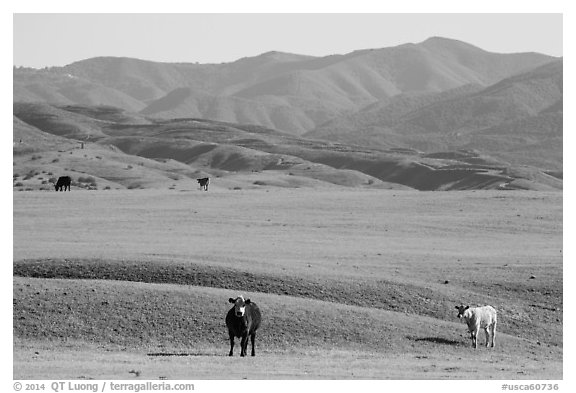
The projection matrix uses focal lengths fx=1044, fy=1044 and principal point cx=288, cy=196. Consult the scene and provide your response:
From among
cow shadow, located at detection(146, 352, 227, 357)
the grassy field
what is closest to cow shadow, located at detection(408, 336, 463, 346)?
the grassy field

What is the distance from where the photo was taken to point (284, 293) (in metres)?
39.8

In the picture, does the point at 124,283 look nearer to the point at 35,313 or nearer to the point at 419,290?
the point at 35,313

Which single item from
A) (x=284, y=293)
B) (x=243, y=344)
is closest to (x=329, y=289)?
(x=284, y=293)

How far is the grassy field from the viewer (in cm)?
2855

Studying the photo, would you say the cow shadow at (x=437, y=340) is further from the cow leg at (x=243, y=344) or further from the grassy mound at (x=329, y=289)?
the cow leg at (x=243, y=344)

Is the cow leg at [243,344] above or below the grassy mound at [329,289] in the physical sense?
below

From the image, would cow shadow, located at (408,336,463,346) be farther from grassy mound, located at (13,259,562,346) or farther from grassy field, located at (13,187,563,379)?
grassy mound, located at (13,259,562,346)

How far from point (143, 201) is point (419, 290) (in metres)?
36.9

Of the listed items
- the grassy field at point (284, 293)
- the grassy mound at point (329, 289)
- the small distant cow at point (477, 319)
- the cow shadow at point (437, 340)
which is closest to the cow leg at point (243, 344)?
the grassy field at point (284, 293)

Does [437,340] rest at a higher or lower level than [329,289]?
lower

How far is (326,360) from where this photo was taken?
95.2 ft

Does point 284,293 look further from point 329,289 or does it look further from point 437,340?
point 437,340

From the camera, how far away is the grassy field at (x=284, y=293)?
28.5m
